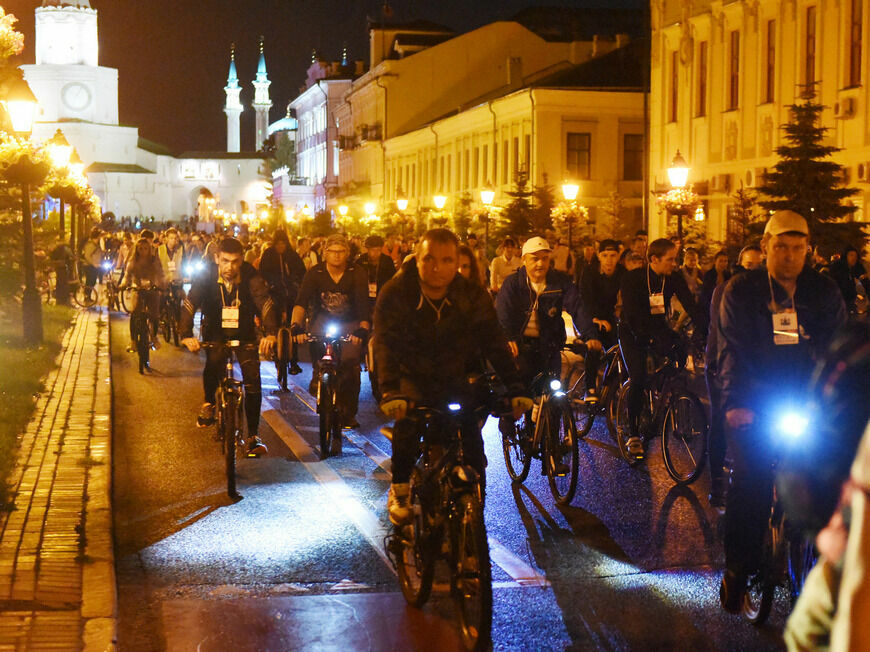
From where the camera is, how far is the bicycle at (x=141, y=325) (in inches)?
733

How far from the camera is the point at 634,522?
337 inches

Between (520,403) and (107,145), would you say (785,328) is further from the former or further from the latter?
(107,145)

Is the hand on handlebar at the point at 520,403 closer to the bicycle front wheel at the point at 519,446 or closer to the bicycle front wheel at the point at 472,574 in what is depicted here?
the bicycle front wheel at the point at 472,574

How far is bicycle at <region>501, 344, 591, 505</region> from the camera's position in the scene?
9148mm

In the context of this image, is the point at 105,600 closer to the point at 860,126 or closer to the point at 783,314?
the point at 783,314

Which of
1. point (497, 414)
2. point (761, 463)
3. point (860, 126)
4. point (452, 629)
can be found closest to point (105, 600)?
point (452, 629)

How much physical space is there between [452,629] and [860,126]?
73.5ft

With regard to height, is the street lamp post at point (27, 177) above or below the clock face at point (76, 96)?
below

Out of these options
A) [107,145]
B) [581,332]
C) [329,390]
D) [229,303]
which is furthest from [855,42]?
[107,145]

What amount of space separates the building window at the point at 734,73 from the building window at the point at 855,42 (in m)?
5.72

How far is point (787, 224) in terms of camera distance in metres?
6.37

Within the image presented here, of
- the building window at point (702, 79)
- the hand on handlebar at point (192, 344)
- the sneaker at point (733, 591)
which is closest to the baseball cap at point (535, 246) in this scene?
the hand on handlebar at point (192, 344)

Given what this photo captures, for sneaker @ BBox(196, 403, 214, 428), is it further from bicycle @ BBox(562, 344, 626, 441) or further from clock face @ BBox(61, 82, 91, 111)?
clock face @ BBox(61, 82, 91, 111)

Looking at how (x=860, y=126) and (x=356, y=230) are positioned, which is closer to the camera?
(x=860, y=126)
